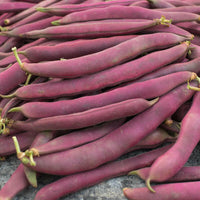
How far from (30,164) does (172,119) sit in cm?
63

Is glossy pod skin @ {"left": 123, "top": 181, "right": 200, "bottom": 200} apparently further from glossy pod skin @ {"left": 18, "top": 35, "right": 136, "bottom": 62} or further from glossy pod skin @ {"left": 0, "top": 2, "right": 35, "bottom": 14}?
glossy pod skin @ {"left": 0, "top": 2, "right": 35, "bottom": 14}

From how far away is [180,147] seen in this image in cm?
117

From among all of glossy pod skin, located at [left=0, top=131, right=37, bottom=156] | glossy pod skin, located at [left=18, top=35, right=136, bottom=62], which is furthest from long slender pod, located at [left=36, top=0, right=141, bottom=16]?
glossy pod skin, located at [left=0, top=131, right=37, bottom=156]

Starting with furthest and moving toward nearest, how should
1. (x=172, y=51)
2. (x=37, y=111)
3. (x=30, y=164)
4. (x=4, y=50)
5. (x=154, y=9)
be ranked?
1. (x=4, y=50)
2. (x=154, y=9)
3. (x=172, y=51)
4. (x=37, y=111)
5. (x=30, y=164)

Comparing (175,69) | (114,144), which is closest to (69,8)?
(175,69)

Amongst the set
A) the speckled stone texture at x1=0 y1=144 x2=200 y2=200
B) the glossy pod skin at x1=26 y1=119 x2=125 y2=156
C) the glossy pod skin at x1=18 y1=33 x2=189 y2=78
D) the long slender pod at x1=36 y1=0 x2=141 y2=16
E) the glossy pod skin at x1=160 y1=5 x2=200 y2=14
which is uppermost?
the long slender pod at x1=36 y1=0 x2=141 y2=16

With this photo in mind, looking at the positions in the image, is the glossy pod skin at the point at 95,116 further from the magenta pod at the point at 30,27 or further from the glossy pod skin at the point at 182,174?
the magenta pod at the point at 30,27

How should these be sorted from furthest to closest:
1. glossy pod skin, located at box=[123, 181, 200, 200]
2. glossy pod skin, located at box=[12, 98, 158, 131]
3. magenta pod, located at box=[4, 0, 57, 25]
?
magenta pod, located at box=[4, 0, 57, 25] < glossy pod skin, located at box=[12, 98, 158, 131] < glossy pod skin, located at box=[123, 181, 200, 200]

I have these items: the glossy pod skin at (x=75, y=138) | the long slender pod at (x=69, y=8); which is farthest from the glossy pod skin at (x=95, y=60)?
the long slender pod at (x=69, y=8)

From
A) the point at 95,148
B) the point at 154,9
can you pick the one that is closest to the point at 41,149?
the point at 95,148

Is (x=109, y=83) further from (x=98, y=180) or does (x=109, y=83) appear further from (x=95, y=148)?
(x=98, y=180)

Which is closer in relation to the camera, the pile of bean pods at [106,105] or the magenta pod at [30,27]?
the pile of bean pods at [106,105]

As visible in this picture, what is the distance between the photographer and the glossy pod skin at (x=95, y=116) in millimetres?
1223

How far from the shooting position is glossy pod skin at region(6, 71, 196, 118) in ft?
4.17
